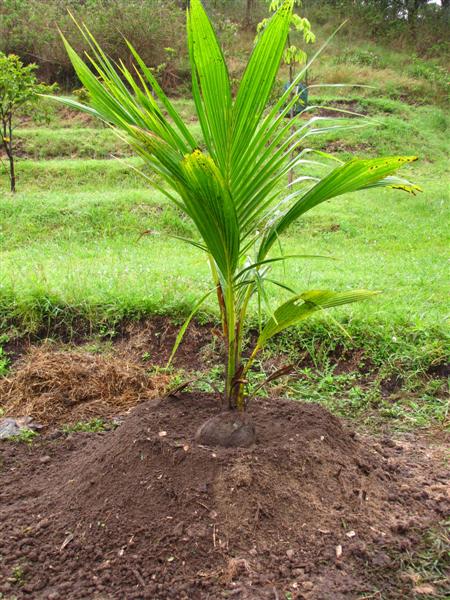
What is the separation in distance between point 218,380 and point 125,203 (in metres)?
6.15

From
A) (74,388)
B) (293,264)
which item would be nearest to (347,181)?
(74,388)

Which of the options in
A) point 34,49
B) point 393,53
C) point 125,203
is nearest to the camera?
point 125,203

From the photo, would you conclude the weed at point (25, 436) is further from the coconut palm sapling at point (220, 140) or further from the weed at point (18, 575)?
the coconut palm sapling at point (220, 140)

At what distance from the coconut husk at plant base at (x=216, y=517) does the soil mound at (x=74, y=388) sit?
0.77 metres

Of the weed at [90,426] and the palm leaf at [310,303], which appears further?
the weed at [90,426]

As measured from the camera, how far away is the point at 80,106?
1903mm

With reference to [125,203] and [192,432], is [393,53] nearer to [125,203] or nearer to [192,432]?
[125,203]

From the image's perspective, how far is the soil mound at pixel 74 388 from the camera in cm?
328

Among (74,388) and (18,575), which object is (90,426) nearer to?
(74,388)

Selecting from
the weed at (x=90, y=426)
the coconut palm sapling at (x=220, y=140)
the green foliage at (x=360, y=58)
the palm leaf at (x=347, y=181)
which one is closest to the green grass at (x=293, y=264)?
the palm leaf at (x=347, y=181)

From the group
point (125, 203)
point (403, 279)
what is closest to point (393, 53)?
point (125, 203)

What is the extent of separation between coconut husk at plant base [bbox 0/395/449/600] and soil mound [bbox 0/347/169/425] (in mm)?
768

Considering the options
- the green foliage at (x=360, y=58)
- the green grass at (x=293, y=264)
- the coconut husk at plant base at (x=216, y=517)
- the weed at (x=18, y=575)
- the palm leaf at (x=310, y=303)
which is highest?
the green foliage at (x=360, y=58)

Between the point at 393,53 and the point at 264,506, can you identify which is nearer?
the point at 264,506
